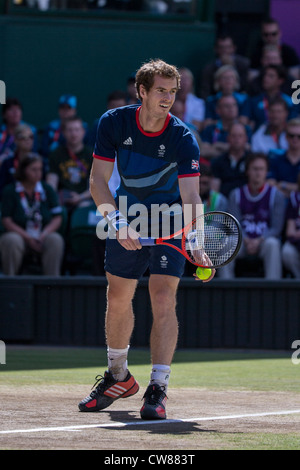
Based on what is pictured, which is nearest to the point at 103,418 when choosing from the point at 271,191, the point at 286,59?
the point at 271,191

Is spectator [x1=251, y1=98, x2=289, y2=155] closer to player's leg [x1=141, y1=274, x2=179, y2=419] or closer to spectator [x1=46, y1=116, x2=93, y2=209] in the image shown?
spectator [x1=46, y1=116, x2=93, y2=209]

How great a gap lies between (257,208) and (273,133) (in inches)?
71.8

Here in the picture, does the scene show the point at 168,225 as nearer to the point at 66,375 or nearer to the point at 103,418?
the point at 103,418

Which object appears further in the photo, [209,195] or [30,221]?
[30,221]

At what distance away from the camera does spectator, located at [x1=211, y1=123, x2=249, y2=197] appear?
1227 cm

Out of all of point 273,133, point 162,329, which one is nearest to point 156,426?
point 162,329

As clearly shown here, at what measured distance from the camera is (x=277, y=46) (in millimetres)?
14672

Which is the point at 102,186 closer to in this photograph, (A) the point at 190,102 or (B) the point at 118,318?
(B) the point at 118,318

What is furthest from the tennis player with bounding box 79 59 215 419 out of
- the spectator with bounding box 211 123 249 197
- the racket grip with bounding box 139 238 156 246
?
the spectator with bounding box 211 123 249 197

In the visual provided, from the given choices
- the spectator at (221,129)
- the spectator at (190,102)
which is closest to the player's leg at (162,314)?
the spectator at (221,129)

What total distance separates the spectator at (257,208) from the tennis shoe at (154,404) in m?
5.84

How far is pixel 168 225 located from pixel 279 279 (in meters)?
5.25

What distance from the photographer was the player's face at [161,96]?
19.0ft

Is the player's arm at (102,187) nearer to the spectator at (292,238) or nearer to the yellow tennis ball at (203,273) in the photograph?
the yellow tennis ball at (203,273)
